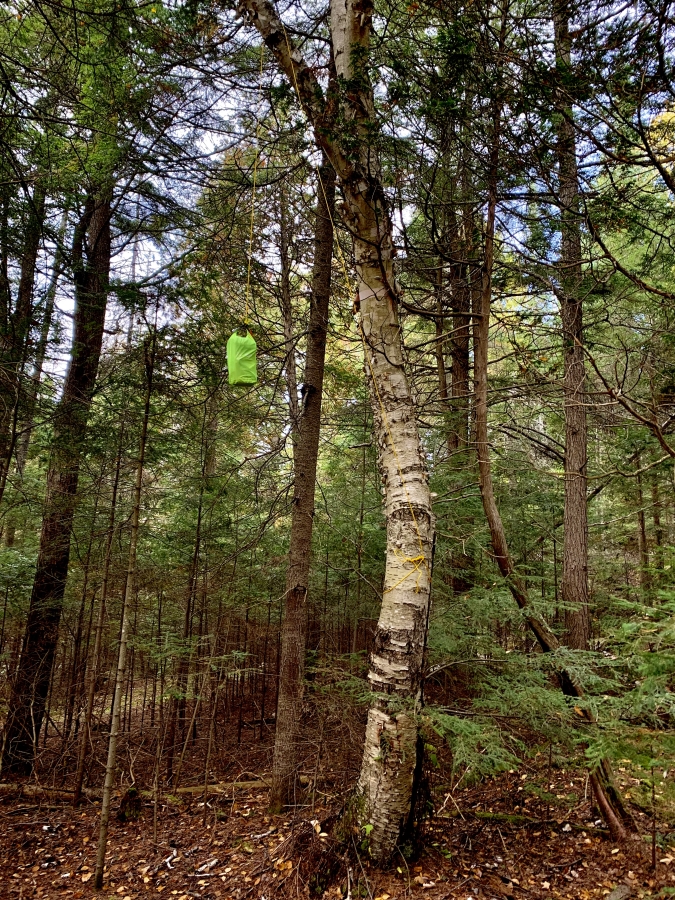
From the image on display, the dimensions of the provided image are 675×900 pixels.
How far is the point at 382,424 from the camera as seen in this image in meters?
3.40

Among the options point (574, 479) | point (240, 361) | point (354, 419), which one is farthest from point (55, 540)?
point (574, 479)

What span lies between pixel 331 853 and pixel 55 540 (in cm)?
529

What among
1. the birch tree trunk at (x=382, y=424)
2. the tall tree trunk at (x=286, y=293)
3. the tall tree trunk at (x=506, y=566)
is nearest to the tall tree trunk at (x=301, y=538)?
the tall tree trunk at (x=286, y=293)

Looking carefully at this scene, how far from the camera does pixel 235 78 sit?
4875 mm

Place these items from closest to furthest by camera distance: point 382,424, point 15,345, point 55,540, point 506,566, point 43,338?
point 382,424 → point 506,566 → point 15,345 → point 43,338 → point 55,540

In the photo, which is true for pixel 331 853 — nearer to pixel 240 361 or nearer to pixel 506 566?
pixel 506 566

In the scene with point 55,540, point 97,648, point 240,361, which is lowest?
point 97,648

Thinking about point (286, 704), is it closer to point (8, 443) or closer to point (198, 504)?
point (198, 504)

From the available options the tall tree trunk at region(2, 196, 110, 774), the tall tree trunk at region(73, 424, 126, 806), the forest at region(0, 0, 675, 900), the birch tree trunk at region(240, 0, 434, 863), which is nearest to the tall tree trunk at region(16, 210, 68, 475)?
the forest at region(0, 0, 675, 900)

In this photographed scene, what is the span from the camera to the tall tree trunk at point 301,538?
177 inches

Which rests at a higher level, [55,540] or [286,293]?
[286,293]

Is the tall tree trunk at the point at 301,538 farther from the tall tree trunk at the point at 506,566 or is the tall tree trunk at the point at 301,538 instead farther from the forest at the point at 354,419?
the tall tree trunk at the point at 506,566

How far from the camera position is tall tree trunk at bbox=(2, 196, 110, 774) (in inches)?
235

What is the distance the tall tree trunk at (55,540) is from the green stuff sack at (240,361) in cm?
325
